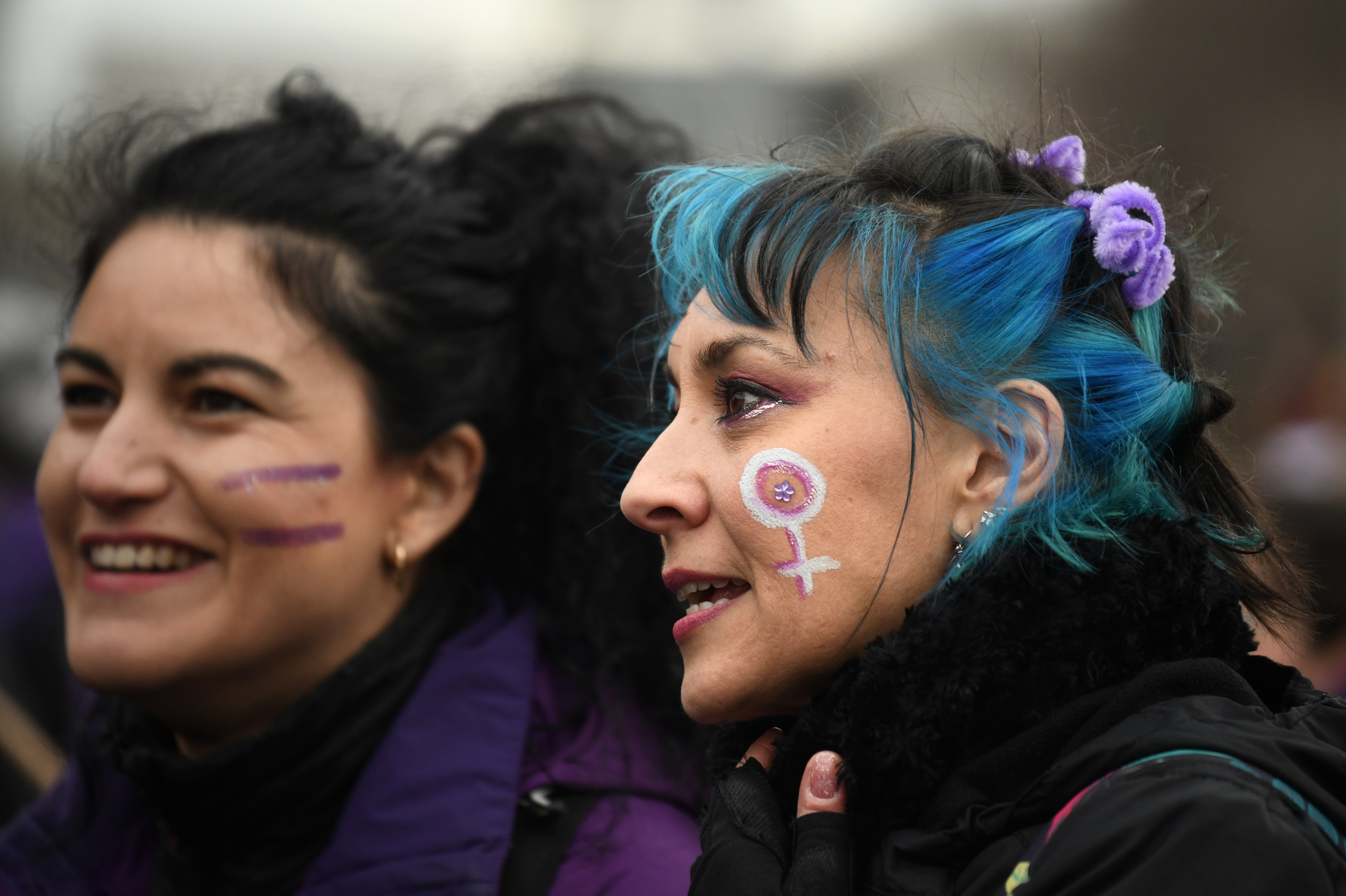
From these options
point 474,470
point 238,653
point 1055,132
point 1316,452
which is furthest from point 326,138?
point 1316,452

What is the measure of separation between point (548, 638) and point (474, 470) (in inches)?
17.5

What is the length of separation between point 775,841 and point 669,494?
49 centimetres

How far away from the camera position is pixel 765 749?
1.66m

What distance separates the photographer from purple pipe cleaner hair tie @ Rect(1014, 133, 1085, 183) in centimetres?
175

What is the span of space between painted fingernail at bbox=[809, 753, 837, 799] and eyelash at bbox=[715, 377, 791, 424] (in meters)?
0.48

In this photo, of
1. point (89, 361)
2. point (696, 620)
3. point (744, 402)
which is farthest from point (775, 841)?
point (89, 361)

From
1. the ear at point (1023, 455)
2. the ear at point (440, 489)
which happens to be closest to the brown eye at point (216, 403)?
the ear at point (440, 489)

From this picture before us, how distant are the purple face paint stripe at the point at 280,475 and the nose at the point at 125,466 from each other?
14 centimetres

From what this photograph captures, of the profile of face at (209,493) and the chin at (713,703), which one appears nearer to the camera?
the chin at (713,703)

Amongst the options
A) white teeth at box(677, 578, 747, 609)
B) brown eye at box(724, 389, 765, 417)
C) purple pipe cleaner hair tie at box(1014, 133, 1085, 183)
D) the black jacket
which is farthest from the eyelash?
purple pipe cleaner hair tie at box(1014, 133, 1085, 183)

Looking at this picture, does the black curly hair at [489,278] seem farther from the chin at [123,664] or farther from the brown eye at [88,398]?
the chin at [123,664]

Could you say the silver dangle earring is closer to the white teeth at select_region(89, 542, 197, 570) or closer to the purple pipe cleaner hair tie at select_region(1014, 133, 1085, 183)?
the purple pipe cleaner hair tie at select_region(1014, 133, 1085, 183)

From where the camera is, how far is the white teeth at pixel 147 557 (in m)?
2.35

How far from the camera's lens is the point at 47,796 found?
9.43 ft
